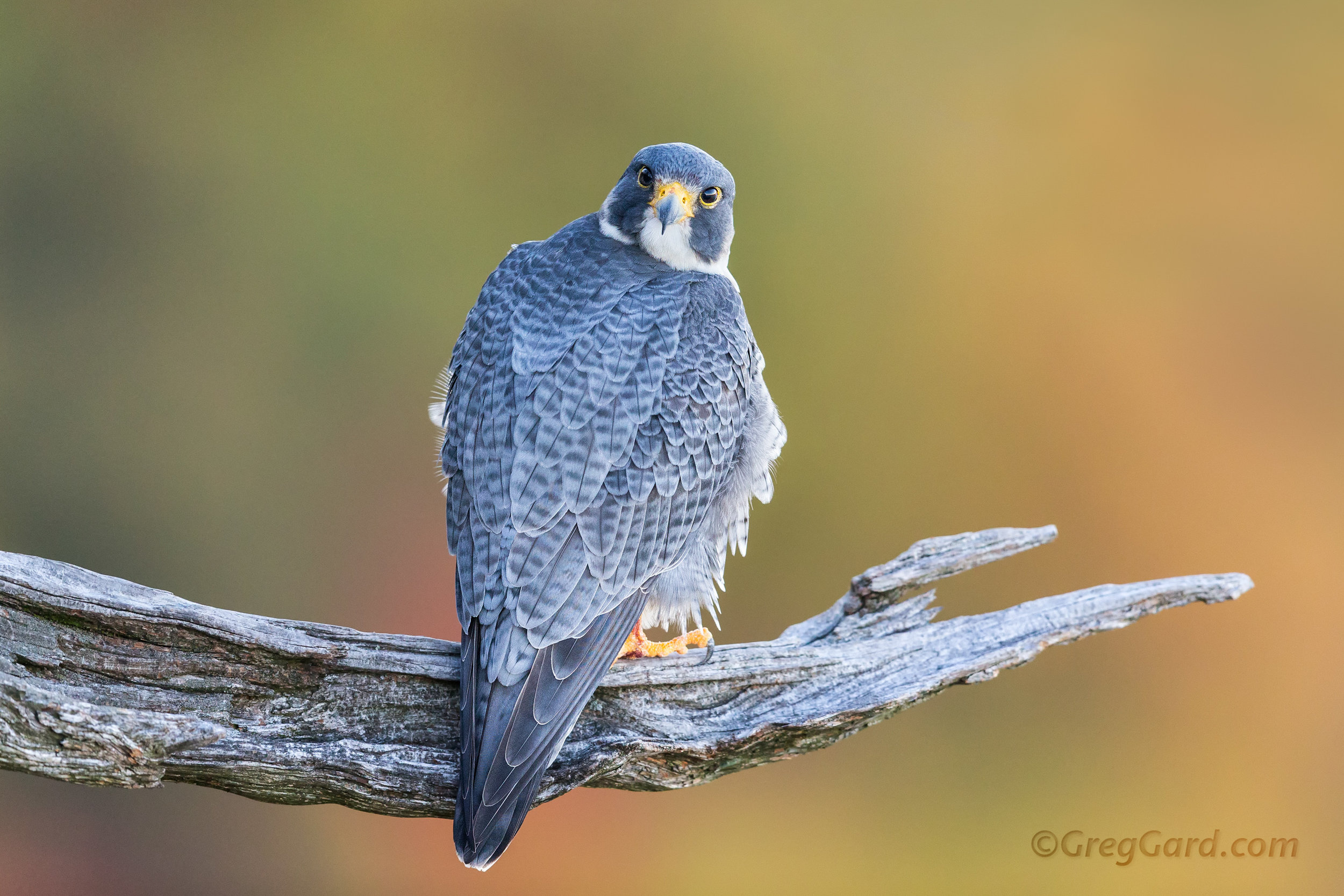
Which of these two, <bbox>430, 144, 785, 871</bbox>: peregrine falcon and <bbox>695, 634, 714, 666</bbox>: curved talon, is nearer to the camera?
<bbox>430, 144, 785, 871</bbox>: peregrine falcon

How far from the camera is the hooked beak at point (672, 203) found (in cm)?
268

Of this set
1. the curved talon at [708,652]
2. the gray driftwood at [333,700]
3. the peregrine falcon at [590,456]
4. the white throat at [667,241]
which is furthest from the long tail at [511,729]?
the white throat at [667,241]

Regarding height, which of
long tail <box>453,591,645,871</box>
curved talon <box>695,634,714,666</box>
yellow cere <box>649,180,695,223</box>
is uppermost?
yellow cere <box>649,180,695,223</box>

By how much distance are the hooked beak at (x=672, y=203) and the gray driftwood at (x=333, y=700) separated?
1063 mm

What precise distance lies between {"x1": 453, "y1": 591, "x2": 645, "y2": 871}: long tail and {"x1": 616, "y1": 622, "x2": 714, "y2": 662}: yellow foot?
0.95ft

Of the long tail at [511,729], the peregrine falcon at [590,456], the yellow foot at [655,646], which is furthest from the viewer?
the yellow foot at [655,646]

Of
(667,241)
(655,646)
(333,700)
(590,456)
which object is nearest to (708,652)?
(655,646)

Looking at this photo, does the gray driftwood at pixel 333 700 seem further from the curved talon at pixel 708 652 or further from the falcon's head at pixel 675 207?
the falcon's head at pixel 675 207

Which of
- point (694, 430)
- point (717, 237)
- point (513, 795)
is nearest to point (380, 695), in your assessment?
point (513, 795)

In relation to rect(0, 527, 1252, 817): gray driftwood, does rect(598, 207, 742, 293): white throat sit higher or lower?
higher

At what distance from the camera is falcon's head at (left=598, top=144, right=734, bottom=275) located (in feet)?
8.93

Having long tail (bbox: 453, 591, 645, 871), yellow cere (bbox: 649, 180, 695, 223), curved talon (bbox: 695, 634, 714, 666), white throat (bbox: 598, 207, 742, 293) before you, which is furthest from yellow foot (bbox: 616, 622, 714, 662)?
yellow cere (bbox: 649, 180, 695, 223)

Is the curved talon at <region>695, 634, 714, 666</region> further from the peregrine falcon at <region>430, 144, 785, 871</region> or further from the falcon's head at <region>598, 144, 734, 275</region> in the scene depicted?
the falcon's head at <region>598, 144, 734, 275</region>

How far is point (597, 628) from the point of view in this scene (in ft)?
7.76
